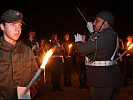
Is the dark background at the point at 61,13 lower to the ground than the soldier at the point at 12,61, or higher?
higher

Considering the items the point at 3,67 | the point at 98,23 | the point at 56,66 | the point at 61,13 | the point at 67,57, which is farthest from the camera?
the point at 61,13

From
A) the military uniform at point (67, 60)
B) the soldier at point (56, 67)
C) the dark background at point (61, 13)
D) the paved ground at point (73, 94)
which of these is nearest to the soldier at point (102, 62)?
the paved ground at point (73, 94)

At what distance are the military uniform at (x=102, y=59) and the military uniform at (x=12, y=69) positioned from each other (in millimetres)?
1718

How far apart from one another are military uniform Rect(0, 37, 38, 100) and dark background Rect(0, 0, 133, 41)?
1719 centimetres

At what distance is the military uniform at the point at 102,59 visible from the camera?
14.2ft

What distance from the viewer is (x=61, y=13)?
22.6 metres

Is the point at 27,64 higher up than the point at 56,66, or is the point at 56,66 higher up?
the point at 27,64

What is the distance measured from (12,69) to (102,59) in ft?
6.90

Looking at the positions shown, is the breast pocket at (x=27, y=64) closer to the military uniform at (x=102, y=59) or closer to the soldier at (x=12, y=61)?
the soldier at (x=12, y=61)

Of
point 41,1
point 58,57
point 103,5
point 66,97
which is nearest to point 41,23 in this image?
point 41,1

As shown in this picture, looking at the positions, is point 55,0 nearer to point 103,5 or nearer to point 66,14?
point 66,14

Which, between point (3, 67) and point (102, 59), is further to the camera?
point (102, 59)

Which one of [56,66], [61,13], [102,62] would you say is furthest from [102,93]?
[61,13]

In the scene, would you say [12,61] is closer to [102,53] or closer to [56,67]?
[102,53]
